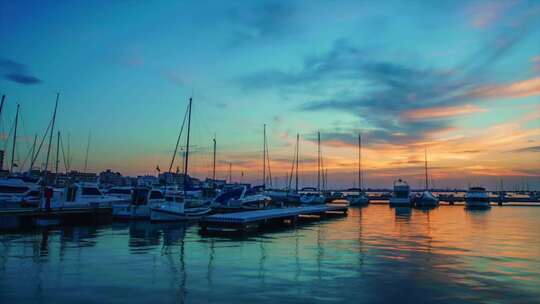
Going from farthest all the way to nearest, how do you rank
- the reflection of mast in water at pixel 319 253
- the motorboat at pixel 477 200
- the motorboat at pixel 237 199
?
1. the motorboat at pixel 477 200
2. the motorboat at pixel 237 199
3. the reflection of mast in water at pixel 319 253

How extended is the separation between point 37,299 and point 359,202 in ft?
300

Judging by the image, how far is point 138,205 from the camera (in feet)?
141

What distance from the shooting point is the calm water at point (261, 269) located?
44.2 feet

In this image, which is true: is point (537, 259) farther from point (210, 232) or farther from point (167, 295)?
point (210, 232)

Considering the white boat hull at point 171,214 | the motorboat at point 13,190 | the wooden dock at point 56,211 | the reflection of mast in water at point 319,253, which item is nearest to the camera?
the reflection of mast in water at point 319,253

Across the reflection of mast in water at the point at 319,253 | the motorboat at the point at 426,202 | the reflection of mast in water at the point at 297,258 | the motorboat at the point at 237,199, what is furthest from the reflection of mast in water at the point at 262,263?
the motorboat at the point at 426,202

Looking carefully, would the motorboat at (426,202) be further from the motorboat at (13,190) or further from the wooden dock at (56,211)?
the motorboat at (13,190)

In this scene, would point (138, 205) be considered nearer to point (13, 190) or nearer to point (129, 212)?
point (129, 212)

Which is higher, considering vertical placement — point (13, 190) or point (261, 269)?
point (13, 190)

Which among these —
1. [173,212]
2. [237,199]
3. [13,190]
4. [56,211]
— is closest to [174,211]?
[173,212]

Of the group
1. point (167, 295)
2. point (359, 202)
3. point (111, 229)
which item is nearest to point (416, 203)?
point (359, 202)

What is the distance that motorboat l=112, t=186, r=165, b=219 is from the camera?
42125 mm

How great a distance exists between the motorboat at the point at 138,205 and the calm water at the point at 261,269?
12.3m

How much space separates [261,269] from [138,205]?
93.2ft
